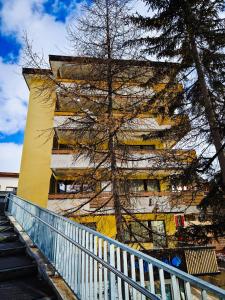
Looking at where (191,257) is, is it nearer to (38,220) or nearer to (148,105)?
(148,105)

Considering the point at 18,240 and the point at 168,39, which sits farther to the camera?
the point at 168,39

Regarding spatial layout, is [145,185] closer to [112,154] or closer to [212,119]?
[112,154]

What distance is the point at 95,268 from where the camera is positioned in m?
3.54

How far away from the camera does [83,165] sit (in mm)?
16734

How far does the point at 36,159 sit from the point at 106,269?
56.4ft

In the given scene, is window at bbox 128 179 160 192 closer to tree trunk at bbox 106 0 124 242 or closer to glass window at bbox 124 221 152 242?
glass window at bbox 124 221 152 242

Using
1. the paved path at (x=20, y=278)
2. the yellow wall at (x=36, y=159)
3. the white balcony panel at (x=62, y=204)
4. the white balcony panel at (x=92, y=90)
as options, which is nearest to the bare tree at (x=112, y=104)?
the white balcony panel at (x=92, y=90)

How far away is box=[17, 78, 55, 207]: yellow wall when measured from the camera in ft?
59.7

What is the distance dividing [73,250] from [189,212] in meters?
12.8

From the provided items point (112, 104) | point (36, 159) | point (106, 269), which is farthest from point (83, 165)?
point (106, 269)

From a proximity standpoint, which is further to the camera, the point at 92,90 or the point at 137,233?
the point at 137,233

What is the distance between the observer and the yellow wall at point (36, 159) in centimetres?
1819

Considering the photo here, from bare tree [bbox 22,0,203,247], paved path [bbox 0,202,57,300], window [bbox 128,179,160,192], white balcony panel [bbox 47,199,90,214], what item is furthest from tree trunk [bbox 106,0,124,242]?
window [bbox 128,179,160,192]

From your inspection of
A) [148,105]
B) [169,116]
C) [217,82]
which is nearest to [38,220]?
[148,105]
